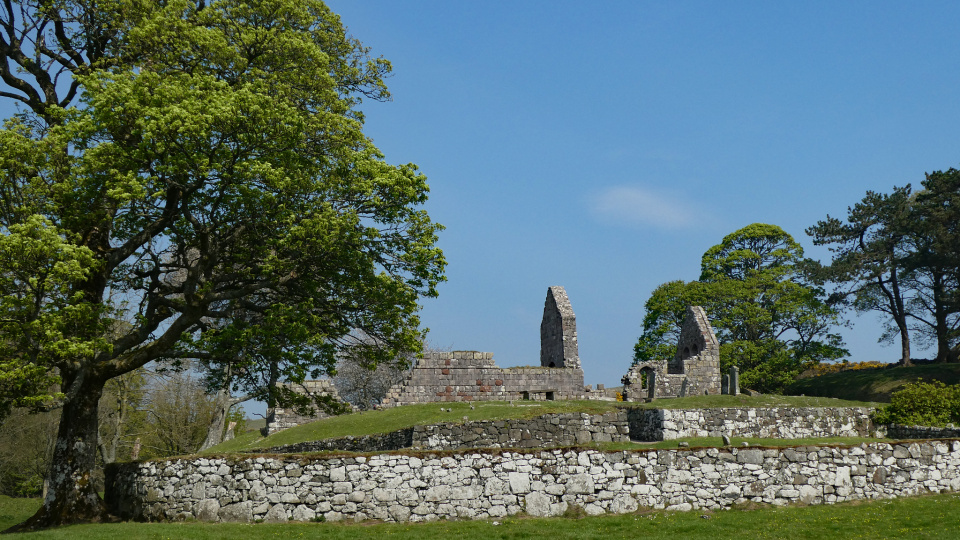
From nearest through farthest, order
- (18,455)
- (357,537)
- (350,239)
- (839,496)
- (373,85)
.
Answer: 1. (357,537)
2. (839,496)
3. (350,239)
4. (373,85)
5. (18,455)

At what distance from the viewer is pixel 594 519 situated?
666 inches

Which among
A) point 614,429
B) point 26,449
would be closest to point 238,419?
point 26,449

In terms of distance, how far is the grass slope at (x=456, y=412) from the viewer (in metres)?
25.6

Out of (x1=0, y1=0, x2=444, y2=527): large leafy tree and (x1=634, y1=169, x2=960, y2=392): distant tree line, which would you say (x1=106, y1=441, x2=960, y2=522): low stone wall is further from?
(x1=634, y1=169, x2=960, y2=392): distant tree line

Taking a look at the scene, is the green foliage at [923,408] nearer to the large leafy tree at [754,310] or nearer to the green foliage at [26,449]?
the large leafy tree at [754,310]

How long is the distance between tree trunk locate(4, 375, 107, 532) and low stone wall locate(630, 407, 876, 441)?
1711 cm

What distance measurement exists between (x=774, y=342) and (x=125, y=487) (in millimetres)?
44399

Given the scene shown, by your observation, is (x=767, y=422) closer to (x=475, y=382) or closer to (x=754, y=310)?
(x=475, y=382)

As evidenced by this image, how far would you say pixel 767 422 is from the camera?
26.9 m

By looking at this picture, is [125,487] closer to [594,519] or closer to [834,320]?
[594,519]

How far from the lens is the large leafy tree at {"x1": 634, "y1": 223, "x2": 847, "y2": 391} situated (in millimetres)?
51312

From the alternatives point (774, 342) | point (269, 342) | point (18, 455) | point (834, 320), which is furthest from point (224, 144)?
point (834, 320)

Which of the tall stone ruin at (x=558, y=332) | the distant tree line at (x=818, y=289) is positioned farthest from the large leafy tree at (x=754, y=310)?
the tall stone ruin at (x=558, y=332)

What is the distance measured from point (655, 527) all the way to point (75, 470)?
15.4 m
